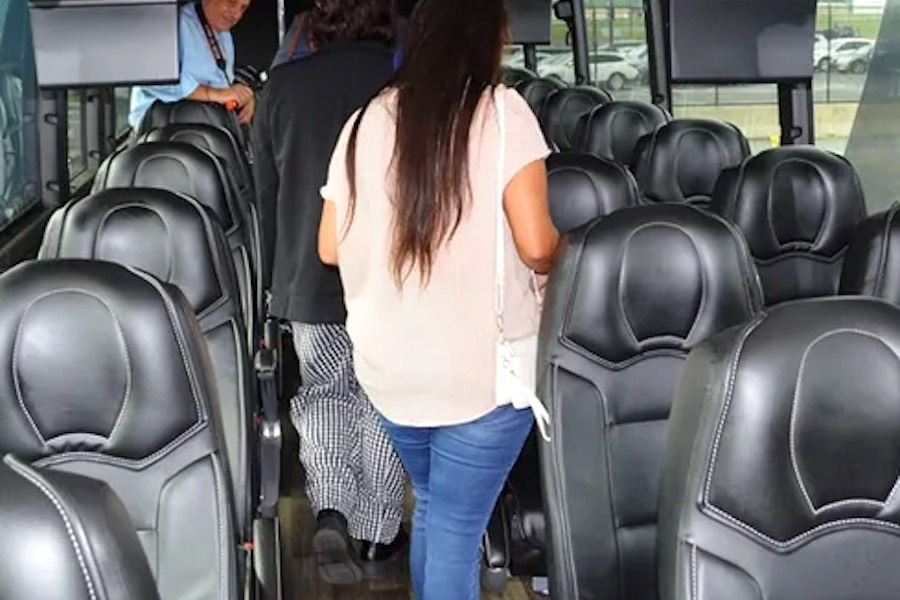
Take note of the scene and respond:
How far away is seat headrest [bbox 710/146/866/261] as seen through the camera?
3.93 m

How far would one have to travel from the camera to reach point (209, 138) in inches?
201

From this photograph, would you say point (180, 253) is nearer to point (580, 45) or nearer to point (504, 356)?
point (504, 356)

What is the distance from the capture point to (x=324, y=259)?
9.01 feet

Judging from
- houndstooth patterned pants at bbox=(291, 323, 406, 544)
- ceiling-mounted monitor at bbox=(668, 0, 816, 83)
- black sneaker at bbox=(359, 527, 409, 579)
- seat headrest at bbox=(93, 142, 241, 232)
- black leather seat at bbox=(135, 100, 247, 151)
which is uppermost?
ceiling-mounted monitor at bbox=(668, 0, 816, 83)

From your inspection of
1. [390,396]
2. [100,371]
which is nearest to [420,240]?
[390,396]

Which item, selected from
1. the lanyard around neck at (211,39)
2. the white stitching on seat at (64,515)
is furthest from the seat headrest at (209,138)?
the white stitching on seat at (64,515)

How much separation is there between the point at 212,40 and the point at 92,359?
163 inches

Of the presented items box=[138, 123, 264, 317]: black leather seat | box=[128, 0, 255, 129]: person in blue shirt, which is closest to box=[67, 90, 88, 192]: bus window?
box=[128, 0, 255, 129]: person in blue shirt

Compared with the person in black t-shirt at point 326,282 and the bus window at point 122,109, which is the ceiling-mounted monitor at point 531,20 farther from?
the person in black t-shirt at point 326,282

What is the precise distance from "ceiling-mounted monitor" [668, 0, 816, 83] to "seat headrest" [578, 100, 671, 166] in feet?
3.83

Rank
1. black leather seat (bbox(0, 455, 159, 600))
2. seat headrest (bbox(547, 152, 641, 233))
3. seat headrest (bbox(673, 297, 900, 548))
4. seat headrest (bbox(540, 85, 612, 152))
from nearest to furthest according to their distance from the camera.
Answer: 1. black leather seat (bbox(0, 455, 159, 600))
2. seat headrest (bbox(673, 297, 900, 548))
3. seat headrest (bbox(547, 152, 641, 233))
4. seat headrest (bbox(540, 85, 612, 152))

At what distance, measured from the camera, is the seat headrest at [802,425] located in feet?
6.02

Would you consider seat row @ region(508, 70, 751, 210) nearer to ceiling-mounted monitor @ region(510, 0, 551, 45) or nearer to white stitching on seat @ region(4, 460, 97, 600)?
white stitching on seat @ region(4, 460, 97, 600)

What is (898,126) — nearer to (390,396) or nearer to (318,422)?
(318,422)
